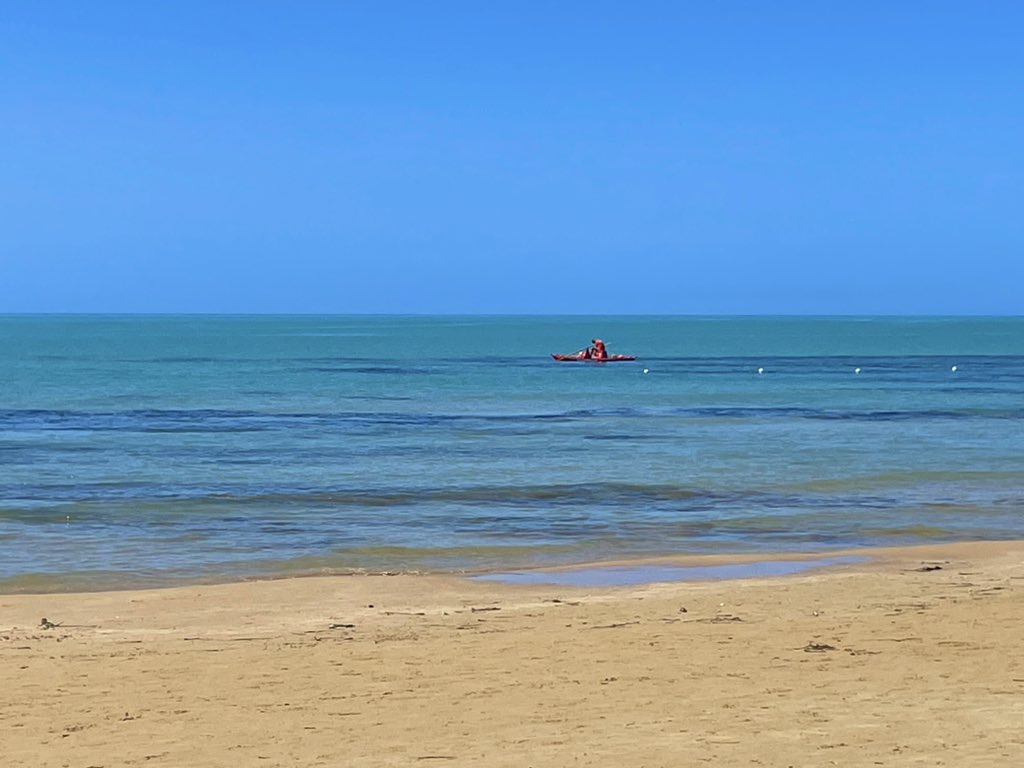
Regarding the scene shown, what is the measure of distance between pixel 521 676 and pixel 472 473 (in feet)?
61.0

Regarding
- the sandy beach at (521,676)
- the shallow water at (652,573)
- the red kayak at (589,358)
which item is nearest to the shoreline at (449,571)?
the shallow water at (652,573)

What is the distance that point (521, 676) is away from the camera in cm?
1079

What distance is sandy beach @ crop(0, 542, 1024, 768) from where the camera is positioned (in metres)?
8.74

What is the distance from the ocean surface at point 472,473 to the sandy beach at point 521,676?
3572mm

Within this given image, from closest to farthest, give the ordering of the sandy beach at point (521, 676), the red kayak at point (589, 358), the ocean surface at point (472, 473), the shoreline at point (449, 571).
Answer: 1. the sandy beach at point (521, 676)
2. the shoreline at point (449, 571)
3. the ocean surface at point (472, 473)
4. the red kayak at point (589, 358)

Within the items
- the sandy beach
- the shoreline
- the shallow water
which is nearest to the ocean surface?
the shoreline

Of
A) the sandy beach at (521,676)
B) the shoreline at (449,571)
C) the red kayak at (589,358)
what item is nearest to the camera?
the sandy beach at (521,676)

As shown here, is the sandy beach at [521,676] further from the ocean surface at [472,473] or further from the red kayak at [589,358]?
the red kayak at [589,358]

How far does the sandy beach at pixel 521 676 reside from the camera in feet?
28.7

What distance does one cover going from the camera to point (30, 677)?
1081 centimetres

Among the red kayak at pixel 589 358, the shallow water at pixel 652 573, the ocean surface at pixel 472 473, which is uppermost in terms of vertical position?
the red kayak at pixel 589 358

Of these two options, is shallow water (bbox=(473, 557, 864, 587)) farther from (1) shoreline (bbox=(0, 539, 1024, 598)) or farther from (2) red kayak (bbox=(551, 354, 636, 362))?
(2) red kayak (bbox=(551, 354, 636, 362))

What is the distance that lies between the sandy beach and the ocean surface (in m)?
3.57

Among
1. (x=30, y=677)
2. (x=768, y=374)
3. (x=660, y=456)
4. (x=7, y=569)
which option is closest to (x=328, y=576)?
(x=7, y=569)
